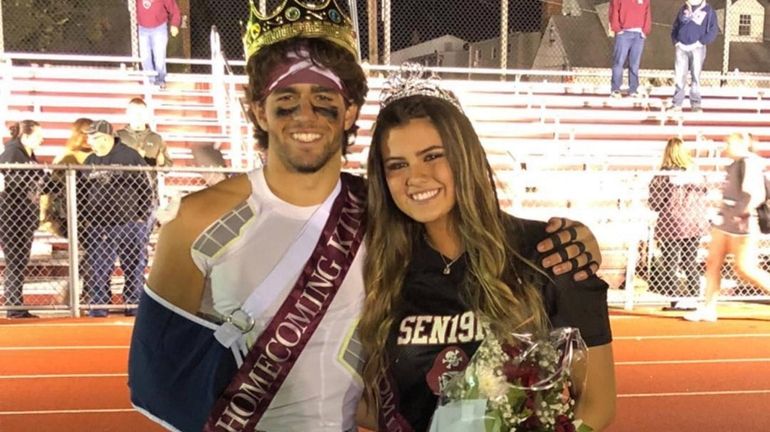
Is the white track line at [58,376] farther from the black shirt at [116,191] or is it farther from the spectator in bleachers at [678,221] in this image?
the spectator in bleachers at [678,221]

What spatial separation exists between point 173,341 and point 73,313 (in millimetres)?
5637

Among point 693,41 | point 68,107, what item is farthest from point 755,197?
point 68,107

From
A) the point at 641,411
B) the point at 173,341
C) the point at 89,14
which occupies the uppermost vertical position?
the point at 89,14

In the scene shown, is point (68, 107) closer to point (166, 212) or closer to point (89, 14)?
point (89, 14)

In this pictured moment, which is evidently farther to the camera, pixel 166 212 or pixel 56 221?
pixel 56 221

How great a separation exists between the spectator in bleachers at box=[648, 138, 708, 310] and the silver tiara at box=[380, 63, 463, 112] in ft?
18.3

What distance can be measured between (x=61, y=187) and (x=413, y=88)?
541cm

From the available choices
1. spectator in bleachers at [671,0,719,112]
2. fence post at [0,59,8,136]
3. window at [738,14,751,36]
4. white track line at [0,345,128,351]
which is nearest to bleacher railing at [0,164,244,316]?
white track line at [0,345,128,351]

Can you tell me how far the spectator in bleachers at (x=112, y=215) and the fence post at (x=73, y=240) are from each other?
0.31 ft

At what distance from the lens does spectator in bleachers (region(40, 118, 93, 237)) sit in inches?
252

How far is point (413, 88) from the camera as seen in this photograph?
5.88ft

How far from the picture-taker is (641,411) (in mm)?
4543

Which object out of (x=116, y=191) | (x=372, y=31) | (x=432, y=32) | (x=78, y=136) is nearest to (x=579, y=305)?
(x=116, y=191)

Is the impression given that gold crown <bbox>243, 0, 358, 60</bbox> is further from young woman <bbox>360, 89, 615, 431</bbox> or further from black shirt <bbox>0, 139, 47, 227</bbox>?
black shirt <bbox>0, 139, 47, 227</bbox>
